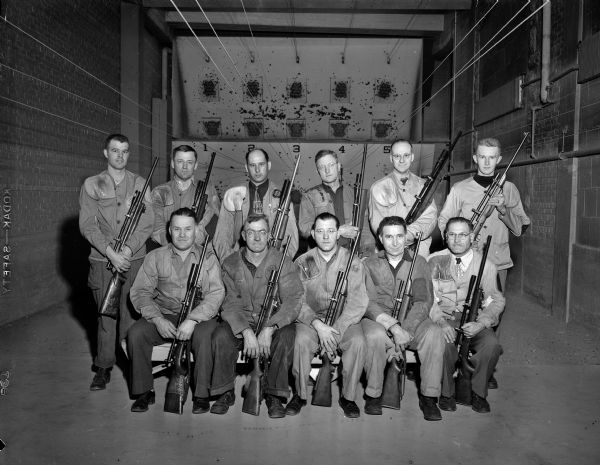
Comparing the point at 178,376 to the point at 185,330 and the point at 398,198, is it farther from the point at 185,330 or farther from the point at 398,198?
the point at 398,198

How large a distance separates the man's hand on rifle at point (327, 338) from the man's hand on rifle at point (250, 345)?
1.27 ft

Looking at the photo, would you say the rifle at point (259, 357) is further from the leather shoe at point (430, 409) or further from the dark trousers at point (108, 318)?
the dark trousers at point (108, 318)

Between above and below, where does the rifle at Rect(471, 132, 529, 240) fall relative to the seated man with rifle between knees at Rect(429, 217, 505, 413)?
above

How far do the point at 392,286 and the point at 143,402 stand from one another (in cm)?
173

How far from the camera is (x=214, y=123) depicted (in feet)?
31.4

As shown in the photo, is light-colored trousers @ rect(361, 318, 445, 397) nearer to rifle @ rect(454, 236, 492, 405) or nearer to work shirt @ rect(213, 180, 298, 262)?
rifle @ rect(454, 236, 492, 405)

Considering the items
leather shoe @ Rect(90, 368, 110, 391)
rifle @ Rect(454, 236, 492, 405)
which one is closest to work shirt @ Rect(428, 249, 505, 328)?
rifle @ Rect(454, 236, 492, 405)

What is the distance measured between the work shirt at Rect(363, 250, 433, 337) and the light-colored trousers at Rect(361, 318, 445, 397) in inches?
6.9

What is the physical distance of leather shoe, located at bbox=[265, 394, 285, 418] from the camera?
129 inches

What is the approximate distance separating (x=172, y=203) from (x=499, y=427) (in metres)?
2.87

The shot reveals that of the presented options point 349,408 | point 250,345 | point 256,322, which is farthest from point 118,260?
point 349,408

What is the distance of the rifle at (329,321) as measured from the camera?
3350 mm

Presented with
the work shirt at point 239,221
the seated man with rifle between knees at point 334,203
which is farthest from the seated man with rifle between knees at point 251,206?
the seated man with rifle between knees at point 334,203

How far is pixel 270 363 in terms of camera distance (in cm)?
338
